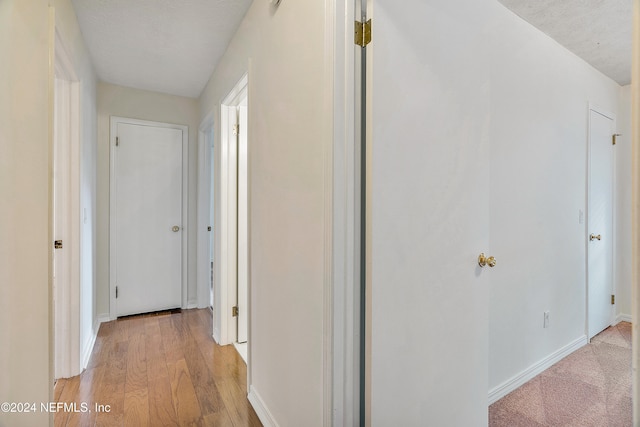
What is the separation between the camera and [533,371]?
2129mm

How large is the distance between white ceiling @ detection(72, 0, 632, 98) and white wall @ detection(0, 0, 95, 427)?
0.67 m

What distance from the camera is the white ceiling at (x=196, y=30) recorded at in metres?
1.97

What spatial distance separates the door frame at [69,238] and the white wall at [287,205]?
123cm

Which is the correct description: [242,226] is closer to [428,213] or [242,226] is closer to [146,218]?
[146,218]

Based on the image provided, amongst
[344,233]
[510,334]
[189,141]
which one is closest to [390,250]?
[344,233]

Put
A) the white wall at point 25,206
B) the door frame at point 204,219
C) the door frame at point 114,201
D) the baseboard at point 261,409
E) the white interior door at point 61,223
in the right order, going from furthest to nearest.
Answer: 1. the door frame at point 204,219
2. the door frame at point 114,201
3. the white interior door at point 61,223
4. the baseboard at point 261,409
5. the white wall at point 25,206

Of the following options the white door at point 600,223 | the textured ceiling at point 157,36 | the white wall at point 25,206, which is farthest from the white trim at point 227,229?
the white door at point 600,223

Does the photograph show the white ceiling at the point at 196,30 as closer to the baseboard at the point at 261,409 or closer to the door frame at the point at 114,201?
the door frame at the point at 114,201

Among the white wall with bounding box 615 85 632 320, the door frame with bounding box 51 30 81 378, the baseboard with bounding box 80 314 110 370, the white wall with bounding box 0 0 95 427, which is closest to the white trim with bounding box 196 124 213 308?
the baseboard with bounding box 80 314 110 370

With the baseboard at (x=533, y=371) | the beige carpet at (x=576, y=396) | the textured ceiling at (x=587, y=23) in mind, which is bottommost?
the beige carpet at (x=576, y=396)

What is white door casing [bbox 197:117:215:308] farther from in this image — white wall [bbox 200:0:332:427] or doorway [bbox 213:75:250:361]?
white wall [bbox 200:0:332:427]

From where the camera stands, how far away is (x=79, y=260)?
2.20m

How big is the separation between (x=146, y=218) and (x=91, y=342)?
50.6 inches

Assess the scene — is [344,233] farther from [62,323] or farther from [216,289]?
[62,323]
